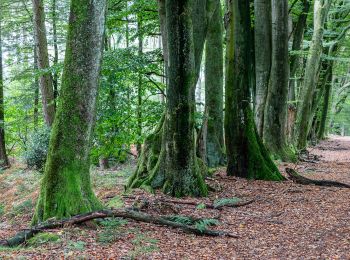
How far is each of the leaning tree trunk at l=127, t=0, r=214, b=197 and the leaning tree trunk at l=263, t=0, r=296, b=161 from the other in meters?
5.87

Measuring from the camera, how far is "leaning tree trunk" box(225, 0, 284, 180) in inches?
402

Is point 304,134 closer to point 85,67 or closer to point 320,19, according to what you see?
point 320,19

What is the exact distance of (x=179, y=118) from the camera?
773 centimetres

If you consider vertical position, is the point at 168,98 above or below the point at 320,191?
above

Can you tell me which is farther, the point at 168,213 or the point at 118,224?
the point at 168,213

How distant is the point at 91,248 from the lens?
4676 mm

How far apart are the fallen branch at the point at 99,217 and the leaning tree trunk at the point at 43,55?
8.67m

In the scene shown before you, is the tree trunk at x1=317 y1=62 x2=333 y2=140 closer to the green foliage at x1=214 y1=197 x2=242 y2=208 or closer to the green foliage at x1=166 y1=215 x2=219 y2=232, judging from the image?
the green foliage at x1=214 y1=197 x2=242 y2=208

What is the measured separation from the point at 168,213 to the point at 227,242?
1586 mm

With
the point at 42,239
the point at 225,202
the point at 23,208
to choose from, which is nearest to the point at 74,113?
the point at 42,239

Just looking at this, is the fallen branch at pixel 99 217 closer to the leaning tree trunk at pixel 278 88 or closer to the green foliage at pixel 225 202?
the green foliage at pixel 225 202

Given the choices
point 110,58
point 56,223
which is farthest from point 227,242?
point 110,58

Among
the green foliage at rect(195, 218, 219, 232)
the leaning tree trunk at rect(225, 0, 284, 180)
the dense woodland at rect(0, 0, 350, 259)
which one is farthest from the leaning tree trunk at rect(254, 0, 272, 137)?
the green foliage at rect(195, 218, 219, 232)

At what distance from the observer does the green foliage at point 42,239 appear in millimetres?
4801
